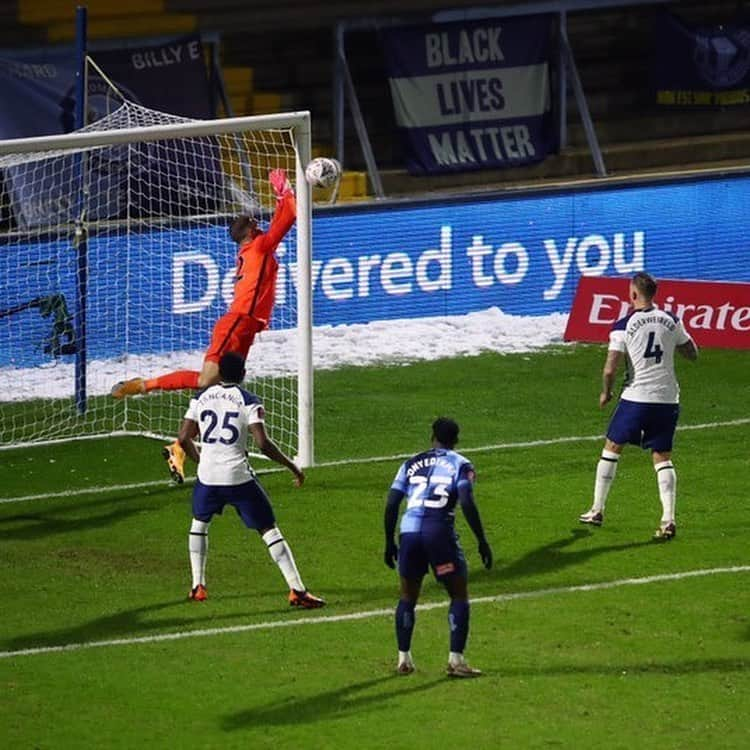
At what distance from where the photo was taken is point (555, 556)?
602 inches

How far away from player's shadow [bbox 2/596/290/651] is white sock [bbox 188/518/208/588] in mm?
207

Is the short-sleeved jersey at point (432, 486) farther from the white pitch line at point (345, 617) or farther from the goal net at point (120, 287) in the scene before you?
the goal net at point (120, 287)

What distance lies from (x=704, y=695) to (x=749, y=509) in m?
4.92

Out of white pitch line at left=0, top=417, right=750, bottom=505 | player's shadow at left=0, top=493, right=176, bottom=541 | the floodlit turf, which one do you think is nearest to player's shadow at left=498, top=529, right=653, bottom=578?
the floodlit turf

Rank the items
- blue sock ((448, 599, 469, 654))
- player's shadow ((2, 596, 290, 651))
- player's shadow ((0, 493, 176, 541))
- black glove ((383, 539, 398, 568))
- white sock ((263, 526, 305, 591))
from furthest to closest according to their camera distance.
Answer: player's shadow ((0, 493, 176, 541)) < white sock ((263, 526, 305, 591)) < player's shadow ((2, 596, 290, 651)) < black glove ((383, 539, 398, 568)) < blue sock ((448, 599, 469, 654))

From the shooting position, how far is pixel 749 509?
16578mm

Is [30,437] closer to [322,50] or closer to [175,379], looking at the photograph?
[175,379]

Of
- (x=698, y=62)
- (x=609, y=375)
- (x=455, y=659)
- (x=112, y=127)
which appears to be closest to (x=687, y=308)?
(x=112, y=127)

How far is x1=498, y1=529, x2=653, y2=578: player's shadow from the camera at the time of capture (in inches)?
587

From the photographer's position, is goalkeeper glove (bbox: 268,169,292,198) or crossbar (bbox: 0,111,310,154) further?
goalkeeper glove (bbox: 268,169,292,198)

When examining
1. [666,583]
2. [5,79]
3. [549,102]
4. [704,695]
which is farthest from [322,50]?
[704,695]

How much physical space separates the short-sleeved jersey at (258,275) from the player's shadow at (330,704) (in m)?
5.99

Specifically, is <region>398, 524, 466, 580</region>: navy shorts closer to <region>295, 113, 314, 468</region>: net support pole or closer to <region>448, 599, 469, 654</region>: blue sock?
<region>448, 599, 469, 654</region>: blue sock

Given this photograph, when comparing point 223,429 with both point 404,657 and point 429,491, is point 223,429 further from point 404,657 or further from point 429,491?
point 404,657
